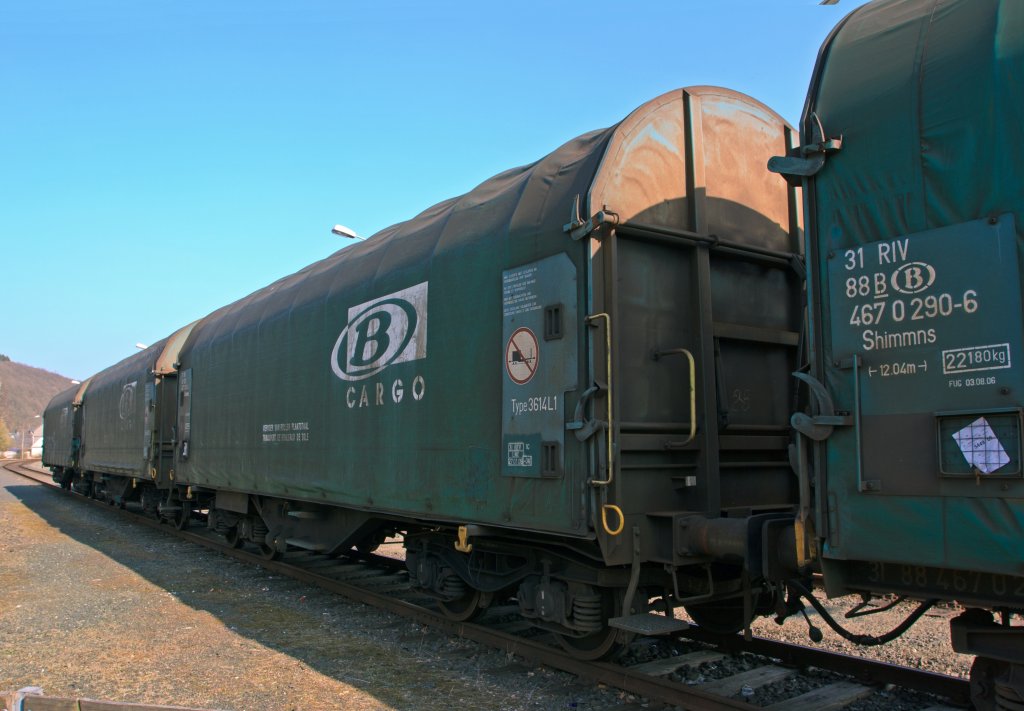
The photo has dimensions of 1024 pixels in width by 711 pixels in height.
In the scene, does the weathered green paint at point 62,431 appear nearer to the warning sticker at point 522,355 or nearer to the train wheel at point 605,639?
the warning sticker at point 522,355

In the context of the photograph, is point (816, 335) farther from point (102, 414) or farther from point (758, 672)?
point (102, 414)

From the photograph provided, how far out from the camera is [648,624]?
480 centimetres

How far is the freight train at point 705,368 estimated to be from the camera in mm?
3311

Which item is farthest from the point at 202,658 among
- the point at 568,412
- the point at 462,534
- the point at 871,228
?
the point at 871,228

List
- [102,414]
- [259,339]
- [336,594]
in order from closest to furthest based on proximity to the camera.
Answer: [336,594] < [259,339] < [102,414]

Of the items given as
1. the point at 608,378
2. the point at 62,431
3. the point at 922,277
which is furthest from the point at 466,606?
the point at 62,431

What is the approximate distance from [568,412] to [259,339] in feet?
22.1

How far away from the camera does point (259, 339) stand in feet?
34.8

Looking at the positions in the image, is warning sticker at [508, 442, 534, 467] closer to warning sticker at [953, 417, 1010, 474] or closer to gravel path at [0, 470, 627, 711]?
gravel path at [0, 470, 627, 711]

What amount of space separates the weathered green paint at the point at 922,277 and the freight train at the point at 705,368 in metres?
0.01

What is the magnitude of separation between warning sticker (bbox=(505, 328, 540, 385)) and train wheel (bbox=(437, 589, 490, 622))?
88.7 inches

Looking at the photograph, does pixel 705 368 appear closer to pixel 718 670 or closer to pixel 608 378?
pixel 608 378

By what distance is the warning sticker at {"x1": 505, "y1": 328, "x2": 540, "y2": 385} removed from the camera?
5.56 metres

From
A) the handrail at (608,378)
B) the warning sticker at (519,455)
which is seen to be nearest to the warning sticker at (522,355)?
the warning sticker at (519,455)
